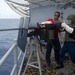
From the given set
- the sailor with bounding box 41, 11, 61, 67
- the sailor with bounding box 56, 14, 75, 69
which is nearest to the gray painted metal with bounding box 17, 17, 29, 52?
the sailor with bounding box 41, 11, 61, 67

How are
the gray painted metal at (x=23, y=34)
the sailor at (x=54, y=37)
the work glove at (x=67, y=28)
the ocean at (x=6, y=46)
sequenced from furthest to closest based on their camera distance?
the ocean at (x=6, y=46), the sailor at (x=54, y=37), the work glove at (x=67, y=28), the gray painted metal at (x=23, y=34)

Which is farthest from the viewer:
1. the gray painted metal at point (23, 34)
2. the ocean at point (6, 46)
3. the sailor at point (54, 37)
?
the ocean at point (6, 46)

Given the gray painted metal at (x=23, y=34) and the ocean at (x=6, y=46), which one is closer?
the gray painted metal at (x=23, y=34)

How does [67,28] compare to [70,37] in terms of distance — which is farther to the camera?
[70,37]

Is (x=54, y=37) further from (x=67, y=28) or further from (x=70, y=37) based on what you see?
(x=67, y=28)

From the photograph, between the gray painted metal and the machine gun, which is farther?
the machine gun

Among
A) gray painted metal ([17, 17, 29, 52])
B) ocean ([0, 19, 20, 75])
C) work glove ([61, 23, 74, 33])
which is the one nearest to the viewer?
gray painted metal ([17, 17, 29, 52])

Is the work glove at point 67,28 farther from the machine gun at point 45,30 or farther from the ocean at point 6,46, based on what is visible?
the ocean at point 6,46

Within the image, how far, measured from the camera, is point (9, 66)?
422 inches

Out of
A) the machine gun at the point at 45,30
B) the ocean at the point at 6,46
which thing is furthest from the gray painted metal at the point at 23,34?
the ocean at the point at 6,46

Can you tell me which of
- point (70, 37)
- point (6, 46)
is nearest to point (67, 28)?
point (70, 37)

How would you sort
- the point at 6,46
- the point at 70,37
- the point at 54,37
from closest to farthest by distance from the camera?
the point at 70,37, the point at 54,37, the point at 6,46

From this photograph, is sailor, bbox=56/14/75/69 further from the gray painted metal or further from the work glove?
the gray painted metal

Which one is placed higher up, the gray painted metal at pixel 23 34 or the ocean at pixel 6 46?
the gray painted metal at pixel 23 34
